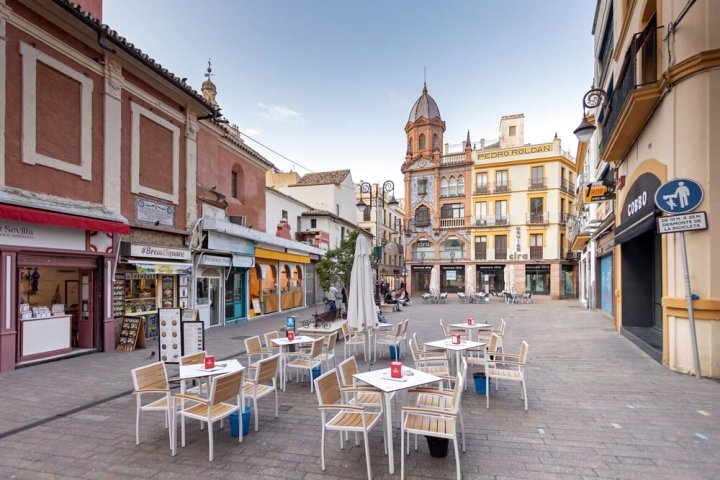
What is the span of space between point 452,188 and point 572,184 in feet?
35.6

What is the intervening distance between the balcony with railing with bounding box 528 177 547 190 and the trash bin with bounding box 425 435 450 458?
34947 mm

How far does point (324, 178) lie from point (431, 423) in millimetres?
30610

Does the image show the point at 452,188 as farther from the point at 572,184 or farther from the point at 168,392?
the point at 168,392

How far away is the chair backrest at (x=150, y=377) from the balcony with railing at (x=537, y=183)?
35.7m

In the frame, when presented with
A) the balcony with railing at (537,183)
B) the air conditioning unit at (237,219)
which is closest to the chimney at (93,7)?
the air conditioning unit at (237,219)

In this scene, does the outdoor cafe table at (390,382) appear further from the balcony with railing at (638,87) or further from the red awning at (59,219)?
the red awning at (59,219)

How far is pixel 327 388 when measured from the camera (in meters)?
4.59

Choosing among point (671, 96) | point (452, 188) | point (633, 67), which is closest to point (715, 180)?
point (671, 96)

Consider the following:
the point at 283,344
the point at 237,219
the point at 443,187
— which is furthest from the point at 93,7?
the point at 443,187

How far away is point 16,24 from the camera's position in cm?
834

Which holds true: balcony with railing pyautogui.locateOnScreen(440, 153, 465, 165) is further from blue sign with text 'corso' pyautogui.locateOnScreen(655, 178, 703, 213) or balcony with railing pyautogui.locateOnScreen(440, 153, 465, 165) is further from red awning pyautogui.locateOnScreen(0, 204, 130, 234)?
red awning pyautogui.locateOnScreen(0, 204, 130, 234)

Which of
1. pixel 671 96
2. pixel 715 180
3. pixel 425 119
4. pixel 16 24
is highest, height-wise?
pixel 425 119

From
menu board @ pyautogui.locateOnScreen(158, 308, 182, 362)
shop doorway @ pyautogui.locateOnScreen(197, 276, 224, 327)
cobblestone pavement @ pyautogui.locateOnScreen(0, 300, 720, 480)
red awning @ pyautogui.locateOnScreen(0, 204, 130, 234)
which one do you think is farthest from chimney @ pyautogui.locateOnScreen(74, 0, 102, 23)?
cobblestone pavement @ pyautogui.locateOnScreen(0, 300, 720, 480)

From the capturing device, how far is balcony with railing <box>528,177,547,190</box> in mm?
35000
